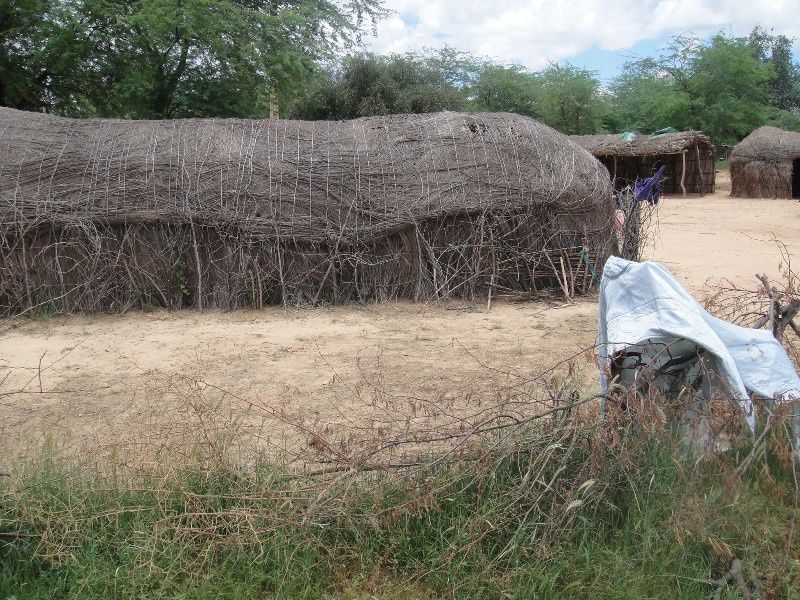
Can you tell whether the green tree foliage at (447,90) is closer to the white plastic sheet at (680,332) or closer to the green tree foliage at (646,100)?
the green tree foliage at (646,100)

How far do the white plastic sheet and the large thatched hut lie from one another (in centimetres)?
495

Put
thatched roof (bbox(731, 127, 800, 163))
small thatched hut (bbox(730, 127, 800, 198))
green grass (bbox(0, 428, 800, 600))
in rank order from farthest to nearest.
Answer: small thatched hut (bbox(730, 127, 800, 198)), thatched roof (bbox(731, 127, 800, 163)), green grass (bbox(0, 428, 800, 600))

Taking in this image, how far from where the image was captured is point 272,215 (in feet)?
27.8

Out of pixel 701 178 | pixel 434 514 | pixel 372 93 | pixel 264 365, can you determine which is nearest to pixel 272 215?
pixel 264 365

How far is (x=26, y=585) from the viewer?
318cm

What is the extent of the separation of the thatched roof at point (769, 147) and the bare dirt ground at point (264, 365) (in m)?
15.2

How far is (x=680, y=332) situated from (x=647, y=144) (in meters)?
22.8

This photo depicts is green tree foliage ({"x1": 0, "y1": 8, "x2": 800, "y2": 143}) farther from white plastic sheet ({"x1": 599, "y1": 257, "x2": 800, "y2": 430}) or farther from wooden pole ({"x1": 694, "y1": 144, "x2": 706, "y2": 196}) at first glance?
white plastic sheet ({"x1": 599, "y1": 257, "x2": 800, "y2": 430})

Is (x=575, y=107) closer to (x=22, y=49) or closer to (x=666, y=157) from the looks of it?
(x=666, y=157)

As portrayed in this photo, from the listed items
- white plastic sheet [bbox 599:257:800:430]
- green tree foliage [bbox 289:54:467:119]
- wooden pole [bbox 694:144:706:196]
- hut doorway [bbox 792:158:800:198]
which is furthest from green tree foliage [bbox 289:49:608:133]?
white plastic sheet [bbox 599:257:800:430]

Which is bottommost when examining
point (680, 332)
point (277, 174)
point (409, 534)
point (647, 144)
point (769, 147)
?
point (409, 534)

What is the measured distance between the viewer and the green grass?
3.10 m

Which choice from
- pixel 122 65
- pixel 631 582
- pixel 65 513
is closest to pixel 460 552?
pixel 631 582

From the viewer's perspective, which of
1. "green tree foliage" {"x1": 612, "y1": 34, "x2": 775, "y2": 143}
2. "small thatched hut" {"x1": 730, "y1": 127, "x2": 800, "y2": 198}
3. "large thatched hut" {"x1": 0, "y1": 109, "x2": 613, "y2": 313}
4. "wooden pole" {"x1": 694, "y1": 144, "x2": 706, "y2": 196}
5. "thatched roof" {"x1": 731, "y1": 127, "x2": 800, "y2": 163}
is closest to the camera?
"large thatched hut" {"x1": 0, "y1": 109, "x2": 613, "y2": 313}
